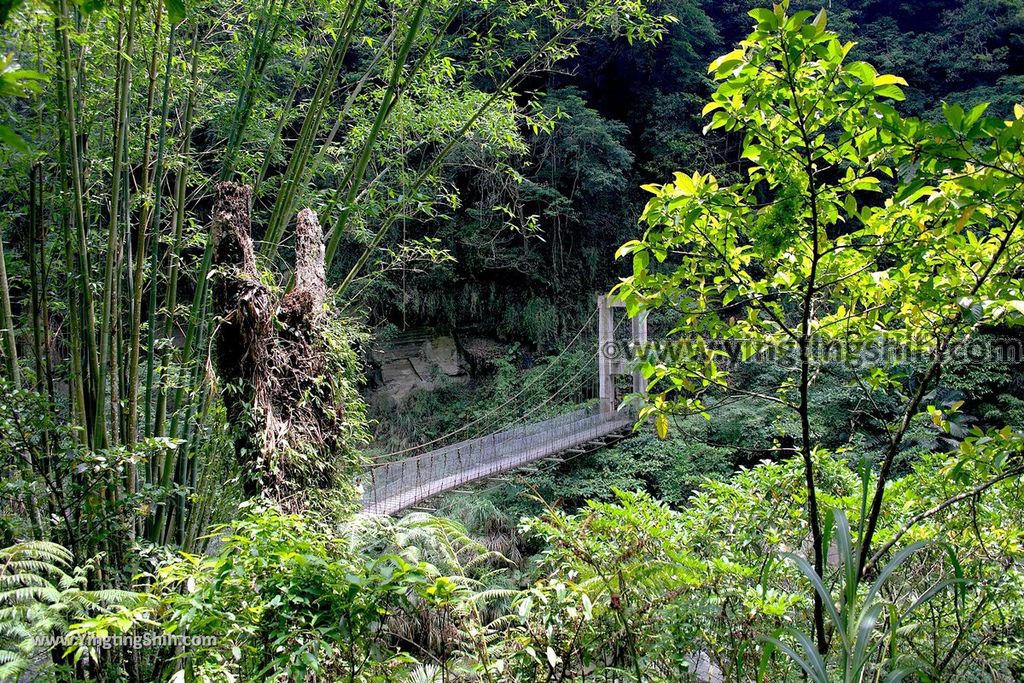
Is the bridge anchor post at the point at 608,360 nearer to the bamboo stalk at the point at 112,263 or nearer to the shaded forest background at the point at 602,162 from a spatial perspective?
the shaded forest background at the point at 602,162

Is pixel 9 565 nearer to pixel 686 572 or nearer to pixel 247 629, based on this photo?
pixel 247 629

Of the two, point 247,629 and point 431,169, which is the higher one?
point 431,169

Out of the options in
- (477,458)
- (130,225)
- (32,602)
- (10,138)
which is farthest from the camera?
(477,458)

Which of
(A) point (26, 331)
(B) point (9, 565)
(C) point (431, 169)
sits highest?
(C) point (431, 169)

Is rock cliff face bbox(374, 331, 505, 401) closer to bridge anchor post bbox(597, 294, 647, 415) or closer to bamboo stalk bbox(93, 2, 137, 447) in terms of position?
bridge anchor post bbox(597, 294, 647, 415)

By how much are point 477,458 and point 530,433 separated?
2.01ft

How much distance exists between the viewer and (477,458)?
5.14 metres

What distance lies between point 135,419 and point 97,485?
0.79 feet

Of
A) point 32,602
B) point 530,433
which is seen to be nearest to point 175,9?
point 32,602

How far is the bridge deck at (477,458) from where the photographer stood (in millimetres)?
4191

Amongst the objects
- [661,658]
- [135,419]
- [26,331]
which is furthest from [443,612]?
[26,331]

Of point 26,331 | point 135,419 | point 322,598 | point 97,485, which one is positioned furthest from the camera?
point 26,331

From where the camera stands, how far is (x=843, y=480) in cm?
151

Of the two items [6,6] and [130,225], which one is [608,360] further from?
[6,6]
